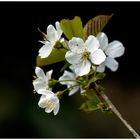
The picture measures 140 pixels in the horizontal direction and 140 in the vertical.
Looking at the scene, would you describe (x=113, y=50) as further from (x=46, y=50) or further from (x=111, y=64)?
(x=46, y=50)

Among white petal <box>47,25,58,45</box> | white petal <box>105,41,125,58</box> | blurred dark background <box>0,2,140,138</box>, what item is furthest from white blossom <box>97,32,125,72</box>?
blurred dark background <box>0,2,140,138</box>

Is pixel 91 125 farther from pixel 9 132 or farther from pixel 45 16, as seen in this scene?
pixel 45 16

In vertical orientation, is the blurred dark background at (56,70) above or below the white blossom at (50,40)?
below

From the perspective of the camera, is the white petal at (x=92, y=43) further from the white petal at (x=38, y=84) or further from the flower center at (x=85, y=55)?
the white petal at (x=38, y=84)

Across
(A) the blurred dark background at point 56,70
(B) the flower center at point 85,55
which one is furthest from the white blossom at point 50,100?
(A) the blurred dark background at point 56,70

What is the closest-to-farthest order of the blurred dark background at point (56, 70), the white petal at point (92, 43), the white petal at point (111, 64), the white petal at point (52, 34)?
the white petal at point (92, 43)
the white petal at point (52, 34)
the white petal at point (111, 64)
the blurred dark background at point (56, 70)

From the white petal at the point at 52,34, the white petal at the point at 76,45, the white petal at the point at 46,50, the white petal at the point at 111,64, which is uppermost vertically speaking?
the white petal at the point at 52,34

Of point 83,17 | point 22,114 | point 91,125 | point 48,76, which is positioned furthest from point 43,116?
point 48,76

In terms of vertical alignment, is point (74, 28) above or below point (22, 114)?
above
